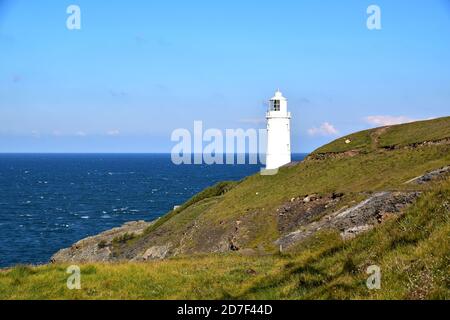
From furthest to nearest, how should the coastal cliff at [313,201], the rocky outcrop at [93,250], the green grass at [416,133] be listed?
the rocky outcrop at [93,250] < the green grass at [416,133] < the coastal cliff at [313,201]

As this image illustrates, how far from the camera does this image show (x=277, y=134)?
6919cm

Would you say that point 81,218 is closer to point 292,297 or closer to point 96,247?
point 96,247

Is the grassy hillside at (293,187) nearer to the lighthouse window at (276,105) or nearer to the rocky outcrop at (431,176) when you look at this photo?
the rocky outcrop at (431,176)

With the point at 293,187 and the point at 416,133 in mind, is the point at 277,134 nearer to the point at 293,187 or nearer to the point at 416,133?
the point at 293,187

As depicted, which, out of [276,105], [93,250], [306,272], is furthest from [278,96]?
[306,272]

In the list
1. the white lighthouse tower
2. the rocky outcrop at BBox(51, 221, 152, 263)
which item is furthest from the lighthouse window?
the rocky outcrop at BBox(51, 221, 152, 263)

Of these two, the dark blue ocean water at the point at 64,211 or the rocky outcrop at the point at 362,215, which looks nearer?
the rocky outcrop at the point at 362,215

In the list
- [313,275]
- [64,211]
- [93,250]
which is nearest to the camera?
[313,275]

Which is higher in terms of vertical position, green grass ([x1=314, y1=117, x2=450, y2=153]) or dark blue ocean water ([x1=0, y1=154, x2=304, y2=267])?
green grass ([x1=314, y1=117, x2=450, y2=153])

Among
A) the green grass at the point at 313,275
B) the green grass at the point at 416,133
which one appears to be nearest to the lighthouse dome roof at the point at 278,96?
the green grass at the point at 416,133

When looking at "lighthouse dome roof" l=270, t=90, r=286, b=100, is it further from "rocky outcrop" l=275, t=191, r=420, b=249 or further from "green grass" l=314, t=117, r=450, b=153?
"rocky outcrop" l=275, t=191, r=420, b=249

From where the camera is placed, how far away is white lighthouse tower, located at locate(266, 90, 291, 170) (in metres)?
68.9

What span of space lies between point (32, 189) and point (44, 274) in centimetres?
16576

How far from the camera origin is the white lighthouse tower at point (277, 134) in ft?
226
